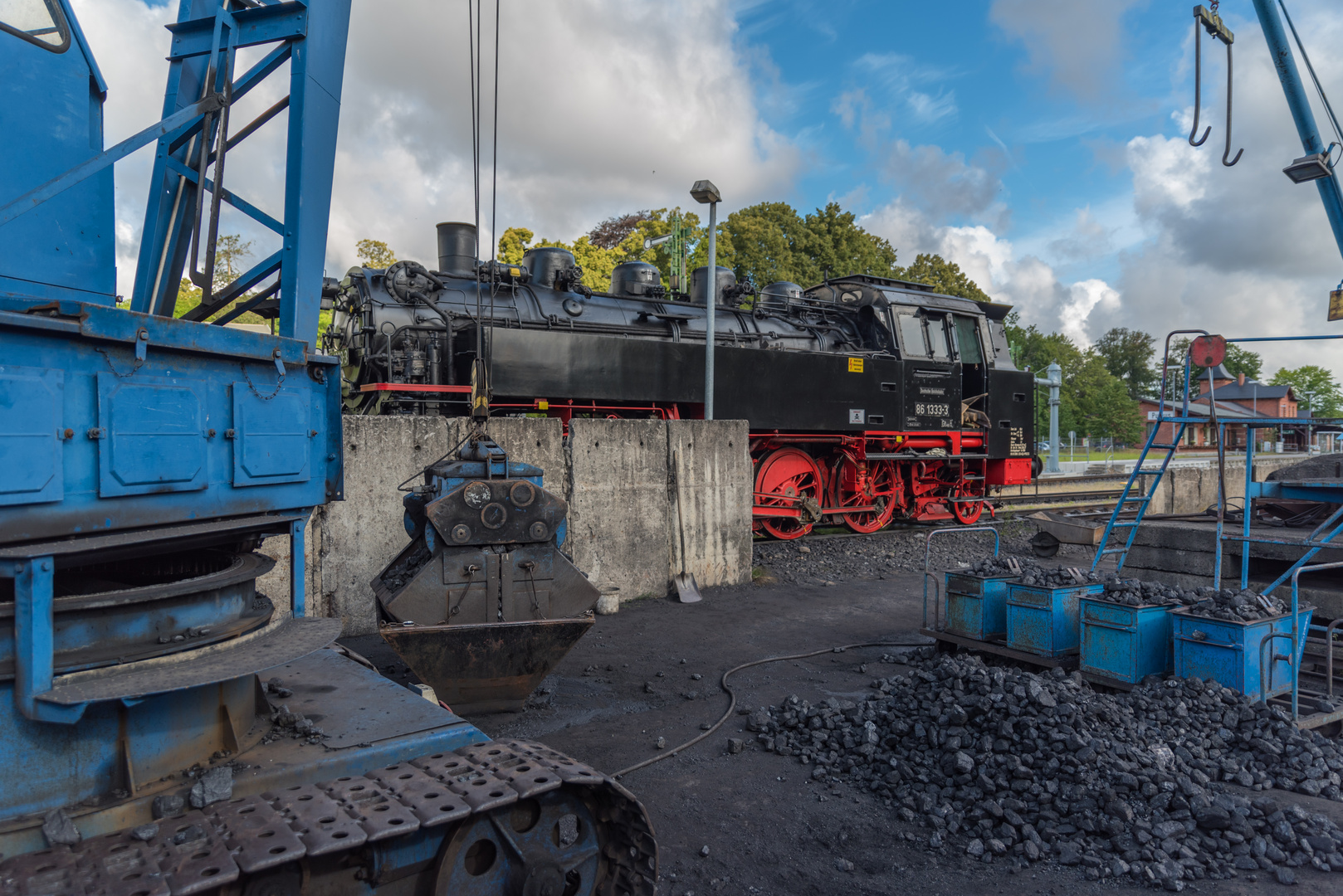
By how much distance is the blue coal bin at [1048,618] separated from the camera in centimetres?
521

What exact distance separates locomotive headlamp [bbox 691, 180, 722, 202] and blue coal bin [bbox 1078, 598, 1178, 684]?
20.2 feet

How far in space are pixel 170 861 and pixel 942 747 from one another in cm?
358

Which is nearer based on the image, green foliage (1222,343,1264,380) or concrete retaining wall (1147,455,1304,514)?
concrete retaining wall (1147,455,1304,514)

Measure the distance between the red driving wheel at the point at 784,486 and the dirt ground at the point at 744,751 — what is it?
3.14m

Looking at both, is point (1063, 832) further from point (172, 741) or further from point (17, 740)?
point (17, 740)

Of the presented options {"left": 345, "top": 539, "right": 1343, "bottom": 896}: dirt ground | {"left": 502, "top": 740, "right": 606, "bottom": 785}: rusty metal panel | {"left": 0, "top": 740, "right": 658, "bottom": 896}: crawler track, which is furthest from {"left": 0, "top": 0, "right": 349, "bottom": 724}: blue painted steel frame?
{"left": 345, "top": 539, "right": 1343, "bottom": 896}: dirt ground

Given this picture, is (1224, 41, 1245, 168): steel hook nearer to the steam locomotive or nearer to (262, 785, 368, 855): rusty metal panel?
the steam locomotive

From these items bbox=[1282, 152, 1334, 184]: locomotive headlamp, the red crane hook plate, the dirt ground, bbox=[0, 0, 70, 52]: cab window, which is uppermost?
bbox=[1282, 152, 1334, 184]: locomotive headlamp

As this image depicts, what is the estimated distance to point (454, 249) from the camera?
10523 mm

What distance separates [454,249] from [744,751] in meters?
8.27

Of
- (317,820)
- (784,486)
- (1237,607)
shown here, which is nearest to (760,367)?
(784,486)

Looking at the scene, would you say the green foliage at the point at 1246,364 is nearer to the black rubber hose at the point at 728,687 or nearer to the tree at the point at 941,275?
the tree at the point at 941,275

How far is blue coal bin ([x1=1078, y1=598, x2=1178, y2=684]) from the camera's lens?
4660 mm

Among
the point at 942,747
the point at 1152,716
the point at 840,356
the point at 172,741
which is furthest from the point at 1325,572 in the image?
the point at 172,741
